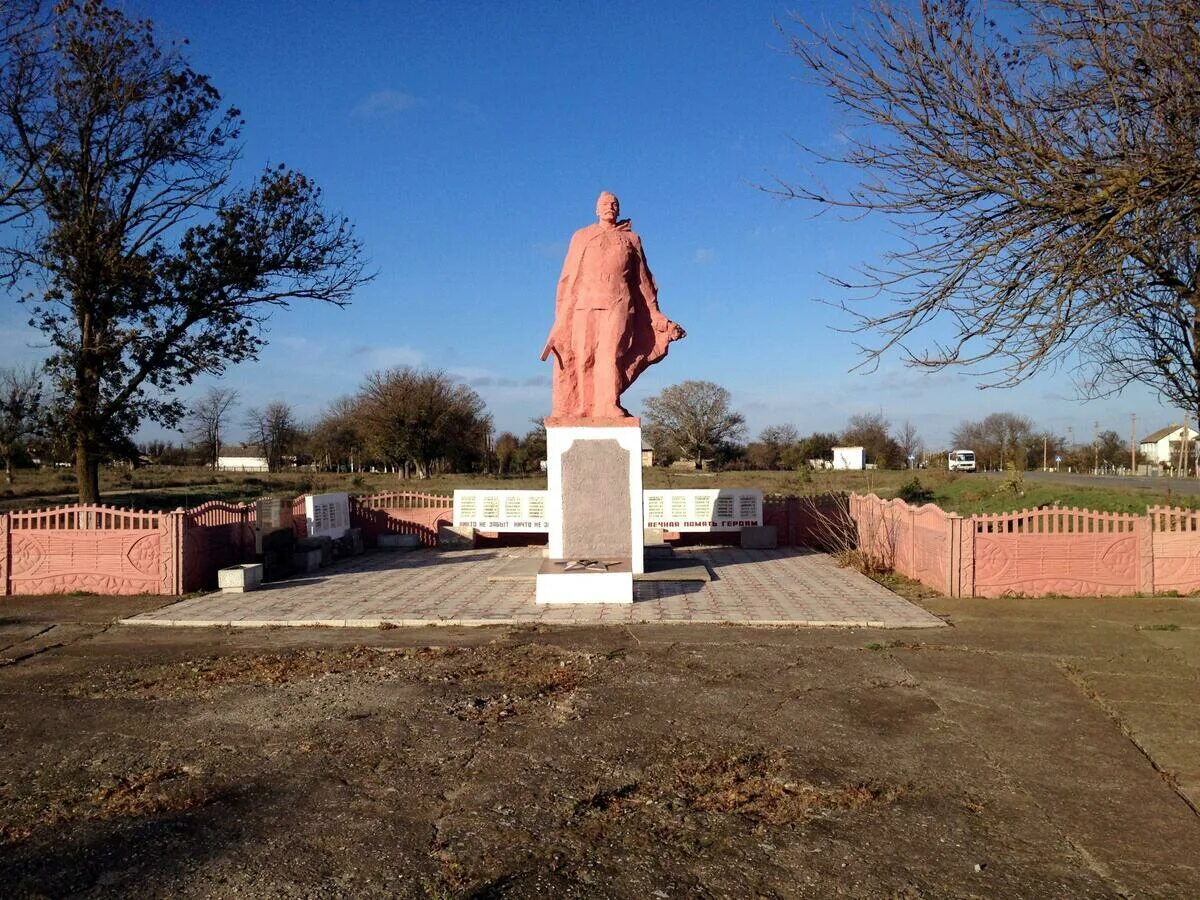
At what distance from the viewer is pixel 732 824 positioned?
3.81 metres

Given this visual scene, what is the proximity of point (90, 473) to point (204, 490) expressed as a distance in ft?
52.7

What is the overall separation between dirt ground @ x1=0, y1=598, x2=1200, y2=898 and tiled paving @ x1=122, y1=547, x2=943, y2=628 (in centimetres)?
107

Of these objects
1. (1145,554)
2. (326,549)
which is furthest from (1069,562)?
(326,549)

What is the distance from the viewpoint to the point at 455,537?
53.2ft

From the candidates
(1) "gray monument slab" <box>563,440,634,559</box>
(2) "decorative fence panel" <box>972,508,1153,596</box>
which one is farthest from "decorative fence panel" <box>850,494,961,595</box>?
(1) "gray monument slab" <box>563,440,634,559</box>

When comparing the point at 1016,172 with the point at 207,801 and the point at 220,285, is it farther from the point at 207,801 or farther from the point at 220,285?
the point at 220,285

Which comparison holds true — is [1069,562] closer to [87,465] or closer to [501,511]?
[501,511]

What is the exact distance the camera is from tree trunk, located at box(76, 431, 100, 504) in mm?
15516

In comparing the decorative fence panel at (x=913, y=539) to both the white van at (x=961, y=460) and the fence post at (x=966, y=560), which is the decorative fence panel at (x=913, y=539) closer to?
the fence post at (x=966, y=560)

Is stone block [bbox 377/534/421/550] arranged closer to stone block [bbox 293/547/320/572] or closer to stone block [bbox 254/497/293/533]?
stone block [bbox 254/497/293/533]

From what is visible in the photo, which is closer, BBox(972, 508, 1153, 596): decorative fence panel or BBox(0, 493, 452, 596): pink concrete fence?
BBox(972, 508, 1153, 596): decorative fence panel

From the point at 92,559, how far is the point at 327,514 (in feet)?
14.2

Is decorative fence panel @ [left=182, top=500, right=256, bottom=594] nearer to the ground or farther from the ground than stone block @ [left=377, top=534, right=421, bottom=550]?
farther from the ground

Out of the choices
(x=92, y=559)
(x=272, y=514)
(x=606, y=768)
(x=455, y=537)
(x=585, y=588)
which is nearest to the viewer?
(x=606, y=768)
